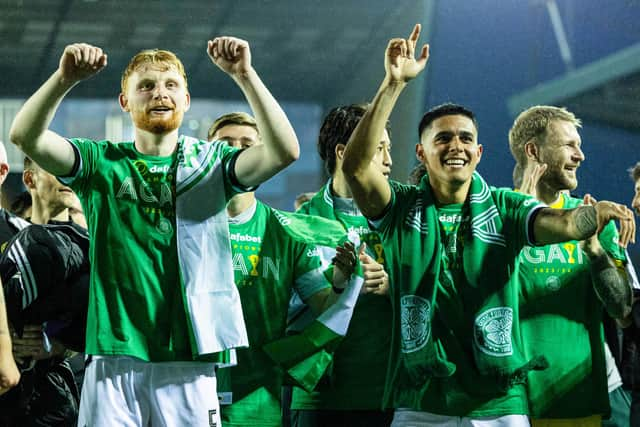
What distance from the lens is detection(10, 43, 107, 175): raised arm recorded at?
2.71 meters

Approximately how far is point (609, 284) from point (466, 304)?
65 centimetres

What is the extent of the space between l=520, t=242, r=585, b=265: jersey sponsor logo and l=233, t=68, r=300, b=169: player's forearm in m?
1.31

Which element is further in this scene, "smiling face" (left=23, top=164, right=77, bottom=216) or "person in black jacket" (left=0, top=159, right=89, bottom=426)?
"smiling face" (left=23, top=164, right=77, bottom=216)

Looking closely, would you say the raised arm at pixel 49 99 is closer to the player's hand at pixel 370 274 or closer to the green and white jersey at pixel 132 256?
the green and white jersey at pixel 132 256

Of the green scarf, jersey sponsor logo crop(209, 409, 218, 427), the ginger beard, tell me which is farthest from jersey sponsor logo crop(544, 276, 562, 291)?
the ginger beard

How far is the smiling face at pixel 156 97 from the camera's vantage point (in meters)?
2.93

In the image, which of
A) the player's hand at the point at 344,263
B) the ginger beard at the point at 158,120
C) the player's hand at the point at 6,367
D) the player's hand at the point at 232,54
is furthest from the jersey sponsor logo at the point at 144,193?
the player's hand at the point at 344,263

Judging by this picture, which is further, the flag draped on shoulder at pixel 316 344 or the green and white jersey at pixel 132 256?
the flag draped on shoulder at pixel 316 344

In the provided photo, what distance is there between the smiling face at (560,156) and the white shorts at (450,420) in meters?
1.10

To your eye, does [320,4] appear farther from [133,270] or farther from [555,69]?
[133,270]

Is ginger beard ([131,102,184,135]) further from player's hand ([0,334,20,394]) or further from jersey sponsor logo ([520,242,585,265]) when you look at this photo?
jersey sponsor logo ([520,242,585,265])

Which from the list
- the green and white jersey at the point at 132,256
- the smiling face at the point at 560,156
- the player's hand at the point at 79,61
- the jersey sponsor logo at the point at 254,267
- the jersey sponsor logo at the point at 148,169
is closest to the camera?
the player's hand at the point at 79,61

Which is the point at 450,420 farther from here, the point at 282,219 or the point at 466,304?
the point at 282,219

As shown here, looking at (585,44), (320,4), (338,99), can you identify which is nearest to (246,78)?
(338,99)
